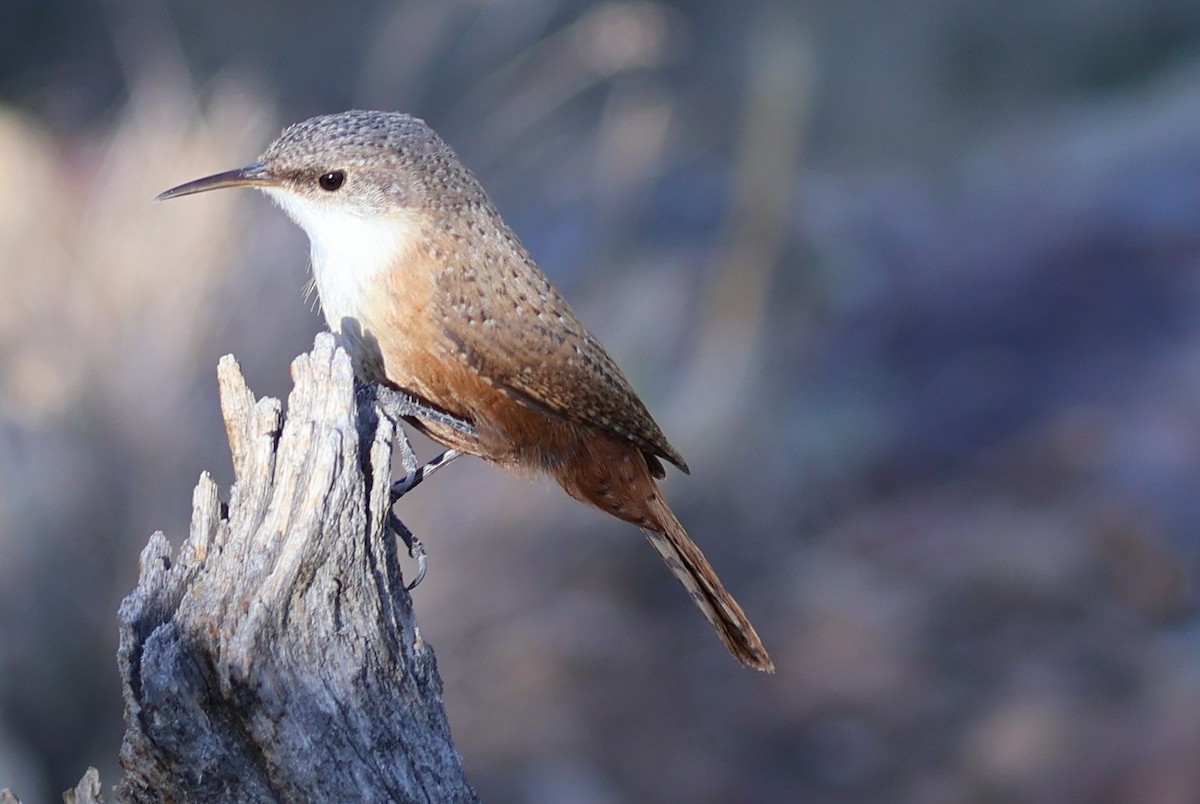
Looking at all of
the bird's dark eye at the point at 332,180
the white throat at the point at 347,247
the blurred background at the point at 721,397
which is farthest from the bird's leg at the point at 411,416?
the blurred background at the point at 721,397

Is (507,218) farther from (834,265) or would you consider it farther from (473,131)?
(834,265)

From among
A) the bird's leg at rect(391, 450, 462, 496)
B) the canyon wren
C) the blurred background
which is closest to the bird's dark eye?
the canyon wren

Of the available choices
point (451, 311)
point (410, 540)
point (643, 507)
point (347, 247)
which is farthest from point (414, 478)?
point (643, 507)

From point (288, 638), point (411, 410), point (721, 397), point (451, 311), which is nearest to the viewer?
point (288, 638)

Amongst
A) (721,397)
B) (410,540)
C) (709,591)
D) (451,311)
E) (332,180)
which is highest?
(721,397)

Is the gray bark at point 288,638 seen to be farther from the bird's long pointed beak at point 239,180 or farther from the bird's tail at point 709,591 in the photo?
→ the bird's tail at point 709,591

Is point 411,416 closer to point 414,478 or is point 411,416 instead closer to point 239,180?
point 414,478

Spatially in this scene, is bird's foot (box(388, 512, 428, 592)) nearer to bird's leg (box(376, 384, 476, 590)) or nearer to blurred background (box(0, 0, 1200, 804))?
bird's leg (box(376, 384, 476, 590))
